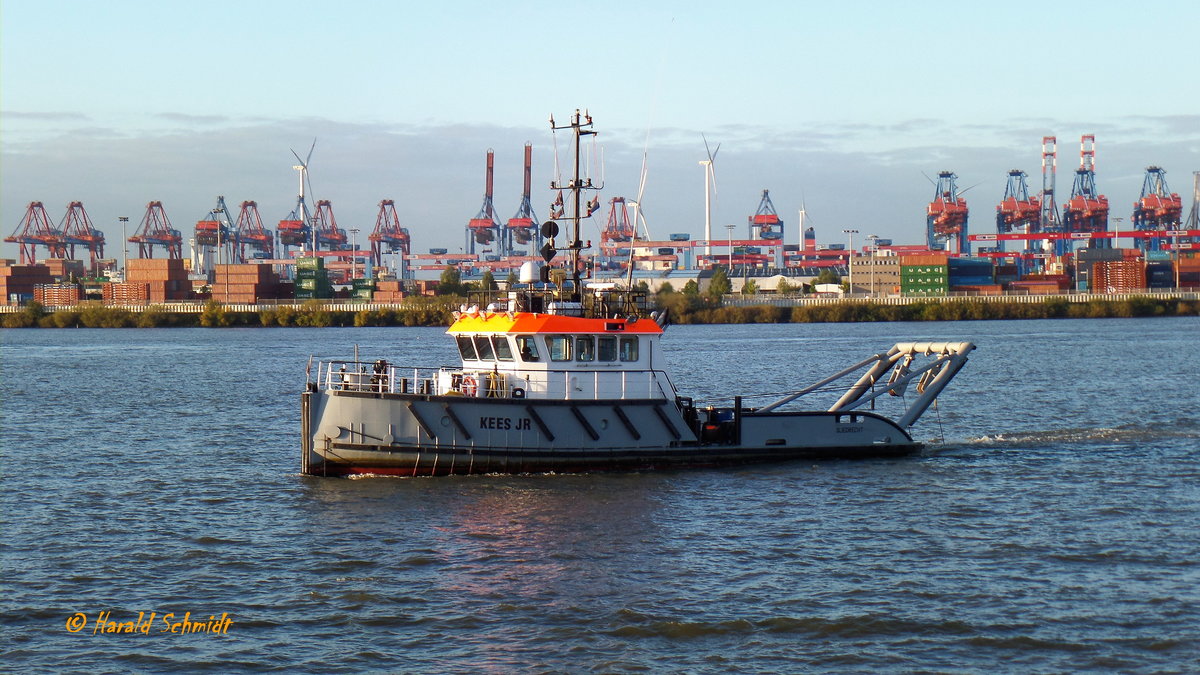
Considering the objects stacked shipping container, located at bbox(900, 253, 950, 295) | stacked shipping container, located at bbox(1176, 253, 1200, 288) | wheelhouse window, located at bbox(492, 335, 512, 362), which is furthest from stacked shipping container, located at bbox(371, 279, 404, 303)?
wheelhouse window, located at bbox(492, 335, 512, 362)

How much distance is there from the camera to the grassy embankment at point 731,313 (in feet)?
376

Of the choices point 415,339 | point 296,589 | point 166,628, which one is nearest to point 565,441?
point 296,589

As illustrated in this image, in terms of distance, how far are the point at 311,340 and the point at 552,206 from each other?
215 ft

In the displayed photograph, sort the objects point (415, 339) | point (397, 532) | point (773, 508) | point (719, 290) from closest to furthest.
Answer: point (397, 532)
point (773, 508)
point (415, 339)
point (719, 290)

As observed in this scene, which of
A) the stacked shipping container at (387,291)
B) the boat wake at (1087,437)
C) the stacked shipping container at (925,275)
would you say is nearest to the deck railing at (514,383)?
the boat wake at (1087,437)

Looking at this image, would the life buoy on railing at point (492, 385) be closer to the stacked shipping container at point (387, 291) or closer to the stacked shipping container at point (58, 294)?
the stacked shipping container at point (387, 291)

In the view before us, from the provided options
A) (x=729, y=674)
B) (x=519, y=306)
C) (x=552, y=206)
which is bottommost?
(x=729, y=674)

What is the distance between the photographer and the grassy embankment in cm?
11456

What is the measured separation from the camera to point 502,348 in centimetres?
2328

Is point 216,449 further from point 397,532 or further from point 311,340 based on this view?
point 311,340

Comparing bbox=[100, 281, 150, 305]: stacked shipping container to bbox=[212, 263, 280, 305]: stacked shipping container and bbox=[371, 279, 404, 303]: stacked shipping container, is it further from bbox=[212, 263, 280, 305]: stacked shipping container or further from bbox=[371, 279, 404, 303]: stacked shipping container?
bbox=[371, 279, 404, 303]: stacked shipping container

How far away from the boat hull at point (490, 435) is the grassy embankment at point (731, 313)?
8961cm

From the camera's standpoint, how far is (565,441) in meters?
22.6

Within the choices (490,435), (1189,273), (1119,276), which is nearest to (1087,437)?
(490,435)
